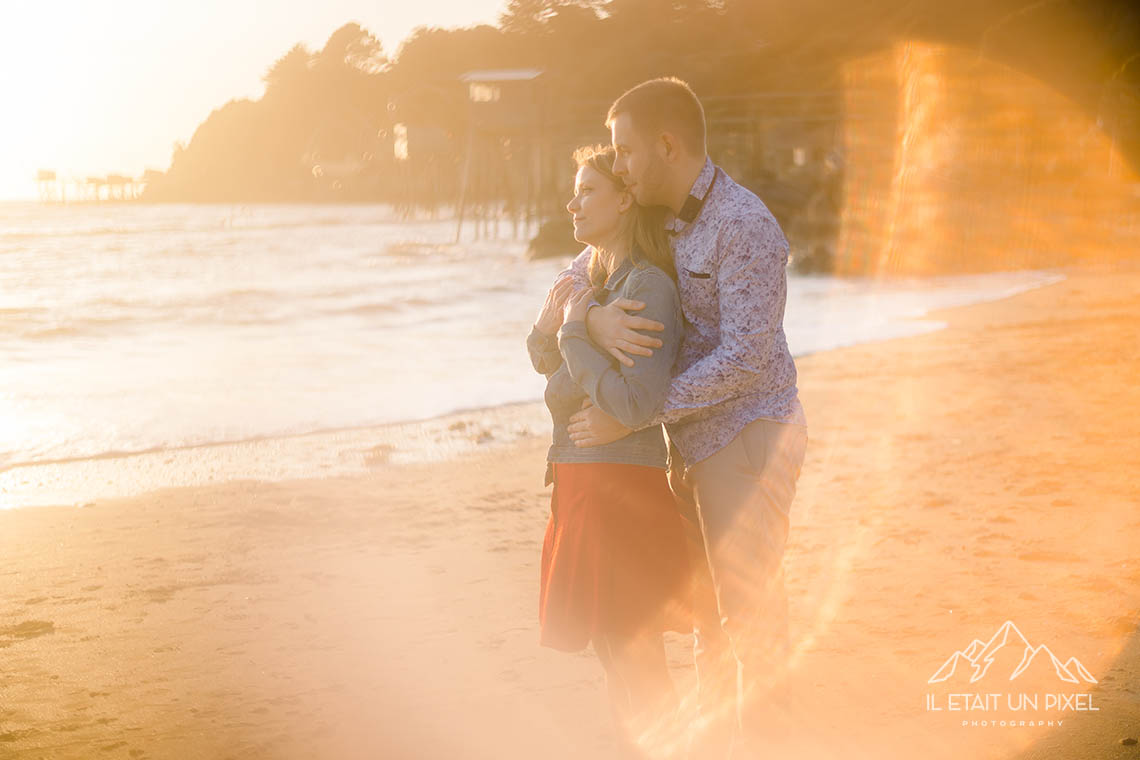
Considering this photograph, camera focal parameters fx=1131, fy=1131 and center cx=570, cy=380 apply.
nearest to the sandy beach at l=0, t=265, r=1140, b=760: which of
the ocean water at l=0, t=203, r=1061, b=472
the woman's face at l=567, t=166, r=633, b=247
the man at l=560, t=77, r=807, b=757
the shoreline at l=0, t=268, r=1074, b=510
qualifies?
the shoreline at l=0, t=268, r=1074, b=510

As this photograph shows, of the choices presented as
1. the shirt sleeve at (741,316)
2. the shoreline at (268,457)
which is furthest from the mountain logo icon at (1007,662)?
the shoreline at (268,457)

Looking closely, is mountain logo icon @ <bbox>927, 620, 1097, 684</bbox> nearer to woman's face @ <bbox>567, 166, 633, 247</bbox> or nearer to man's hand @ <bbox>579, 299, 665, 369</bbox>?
man's hand @ <bbox>579, 299, 665, 369</bbox>

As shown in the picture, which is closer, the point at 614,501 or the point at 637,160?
the point at 637,160

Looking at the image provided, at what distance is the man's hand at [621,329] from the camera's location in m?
2.51

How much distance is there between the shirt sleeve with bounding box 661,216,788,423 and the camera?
8.21ft

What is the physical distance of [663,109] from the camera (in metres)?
2.57

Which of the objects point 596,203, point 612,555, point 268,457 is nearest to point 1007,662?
point 612,555

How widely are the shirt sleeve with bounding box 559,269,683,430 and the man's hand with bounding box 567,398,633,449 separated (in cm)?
5

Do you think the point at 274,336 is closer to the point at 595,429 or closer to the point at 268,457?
the point at 268,457

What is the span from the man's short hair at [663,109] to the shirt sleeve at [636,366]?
32 cm

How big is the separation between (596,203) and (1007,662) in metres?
2.06

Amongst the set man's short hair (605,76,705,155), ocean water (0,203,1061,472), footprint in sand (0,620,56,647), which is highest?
man's short hair (605,76,705,155)

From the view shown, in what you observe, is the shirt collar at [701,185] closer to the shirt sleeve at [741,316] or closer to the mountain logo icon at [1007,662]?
the shirt sleeve at [741,316]

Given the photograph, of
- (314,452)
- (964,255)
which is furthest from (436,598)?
(964,255)
